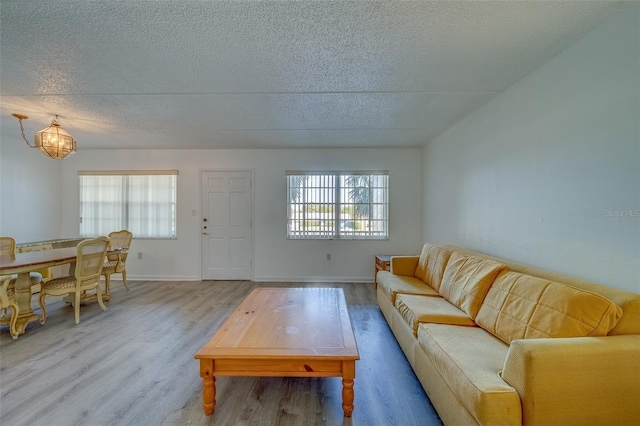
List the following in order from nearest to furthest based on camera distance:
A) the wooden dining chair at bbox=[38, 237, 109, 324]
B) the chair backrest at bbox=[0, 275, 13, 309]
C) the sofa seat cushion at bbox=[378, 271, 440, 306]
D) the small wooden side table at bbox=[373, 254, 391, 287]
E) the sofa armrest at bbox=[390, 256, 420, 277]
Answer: the chair backrest at bbox=[0, 275, 13, 309] → the sofa seat cushion at bbox=[378, 271, 440, 306] → the wooden dining chair at bbox=[38, 237, 109, 324] → the sofa armrest at bbox=[390, 256, 420, 277] → the small wooden side table at bbox=[373, 254, 391, 287]

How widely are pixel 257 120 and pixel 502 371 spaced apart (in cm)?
322

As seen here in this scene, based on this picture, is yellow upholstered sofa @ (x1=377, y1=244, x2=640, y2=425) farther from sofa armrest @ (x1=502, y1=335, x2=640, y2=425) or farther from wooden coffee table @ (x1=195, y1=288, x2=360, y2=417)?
wooden coffee table @ (x1=195, y1=288, x2=360, y2=417)

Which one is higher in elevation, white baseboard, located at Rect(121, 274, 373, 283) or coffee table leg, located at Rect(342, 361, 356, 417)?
coffee table leg, located at Rect(342, 361, 356, 417)

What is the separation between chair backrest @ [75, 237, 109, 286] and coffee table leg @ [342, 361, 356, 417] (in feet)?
10.1

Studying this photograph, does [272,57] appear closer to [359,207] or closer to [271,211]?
[271,211]

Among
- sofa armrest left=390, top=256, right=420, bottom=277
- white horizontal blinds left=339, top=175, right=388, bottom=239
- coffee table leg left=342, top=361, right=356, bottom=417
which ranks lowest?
coffee table leg left=342, top=361, right=356, bottom=417

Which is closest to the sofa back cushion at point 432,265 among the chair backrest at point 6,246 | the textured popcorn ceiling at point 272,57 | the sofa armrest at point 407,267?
the sofa armrest at point 407,267

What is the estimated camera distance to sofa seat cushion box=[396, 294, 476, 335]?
6.41 feet

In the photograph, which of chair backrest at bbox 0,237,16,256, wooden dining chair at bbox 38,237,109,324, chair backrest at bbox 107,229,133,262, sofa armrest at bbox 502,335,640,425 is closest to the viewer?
sofa armrest at bbox 502,335,640,425

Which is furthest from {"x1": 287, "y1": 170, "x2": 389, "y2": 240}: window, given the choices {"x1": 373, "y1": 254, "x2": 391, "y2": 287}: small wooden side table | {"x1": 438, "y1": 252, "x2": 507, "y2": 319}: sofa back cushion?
{"x1": 438, "y1": 252, "x2": 507, "y2": 319}: sofa back cushion

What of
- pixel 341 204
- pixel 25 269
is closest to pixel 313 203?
pixel 341 204

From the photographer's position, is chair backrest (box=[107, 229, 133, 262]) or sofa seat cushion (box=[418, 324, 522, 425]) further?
chair backrest (box=[107, 229, 133, 262])

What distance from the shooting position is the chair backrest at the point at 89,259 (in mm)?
2916

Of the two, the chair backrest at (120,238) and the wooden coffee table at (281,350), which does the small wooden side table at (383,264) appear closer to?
the wooden coffee table at (281,350)
